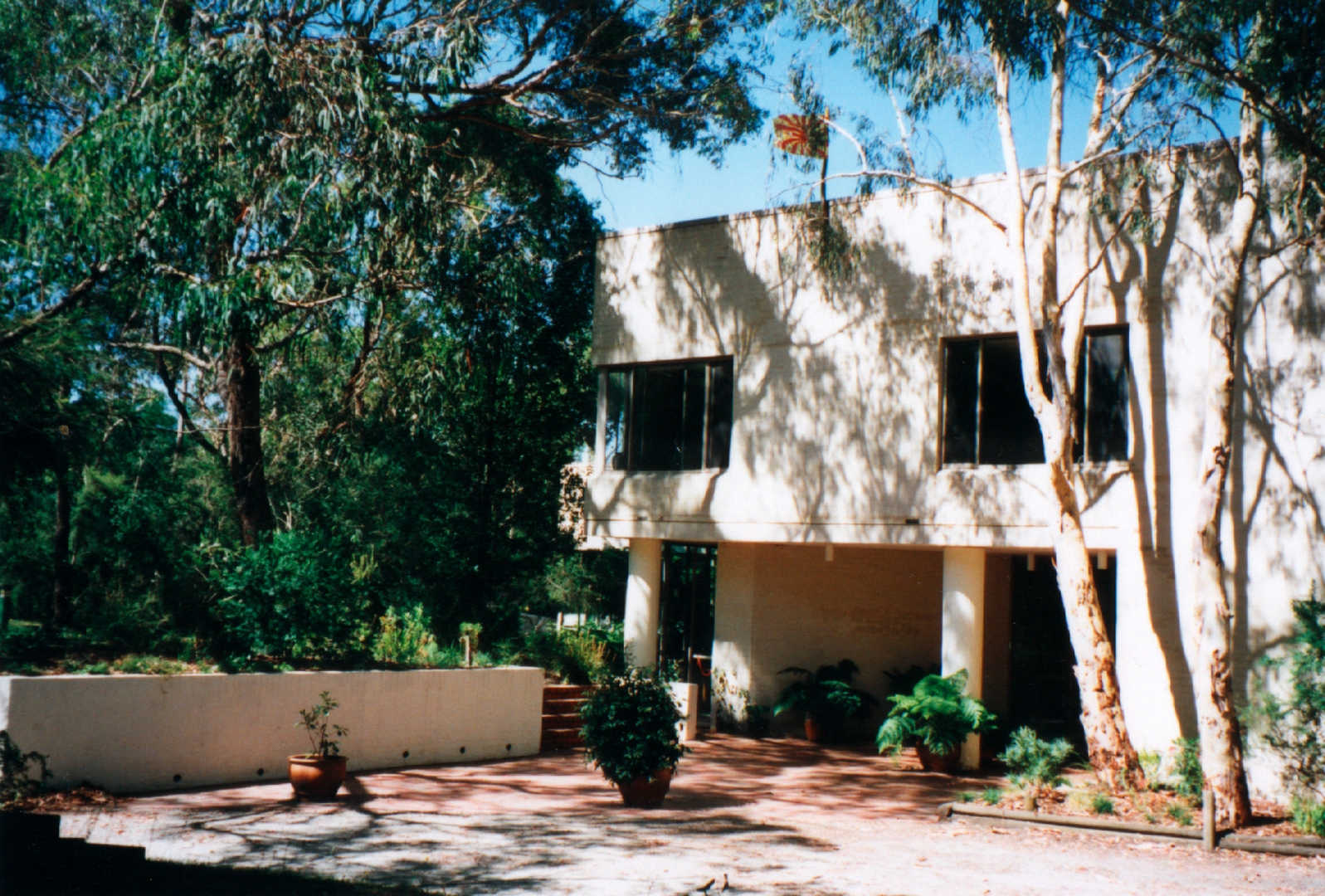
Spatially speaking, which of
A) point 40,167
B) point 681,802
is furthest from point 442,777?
point 40,167

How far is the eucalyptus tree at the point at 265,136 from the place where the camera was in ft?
41.6

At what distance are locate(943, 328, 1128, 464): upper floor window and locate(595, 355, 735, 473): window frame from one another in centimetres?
345

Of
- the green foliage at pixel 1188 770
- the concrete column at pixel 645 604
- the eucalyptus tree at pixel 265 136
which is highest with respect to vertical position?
the eucalyptus tree at pixel 265 136

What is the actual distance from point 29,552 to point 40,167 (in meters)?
7.24

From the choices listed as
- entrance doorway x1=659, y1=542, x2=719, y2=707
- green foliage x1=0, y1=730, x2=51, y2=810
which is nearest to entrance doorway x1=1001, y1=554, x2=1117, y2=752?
entrance doorway x1=659, y1=542, x2=719, y2=707

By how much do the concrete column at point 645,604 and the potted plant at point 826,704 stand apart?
2.14 meters

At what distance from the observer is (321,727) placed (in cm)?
1216

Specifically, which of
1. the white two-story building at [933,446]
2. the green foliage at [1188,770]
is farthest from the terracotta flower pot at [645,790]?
the green foliage at [1188,770]

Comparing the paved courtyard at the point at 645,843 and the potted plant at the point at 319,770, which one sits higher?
the potted plant at the point at 319,770

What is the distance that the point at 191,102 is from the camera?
44.1 ft

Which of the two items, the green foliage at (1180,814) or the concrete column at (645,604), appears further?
the concrete column at (645,604)

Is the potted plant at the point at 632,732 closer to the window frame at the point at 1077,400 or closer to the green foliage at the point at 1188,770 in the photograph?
the green foliage at the point at 1188,770

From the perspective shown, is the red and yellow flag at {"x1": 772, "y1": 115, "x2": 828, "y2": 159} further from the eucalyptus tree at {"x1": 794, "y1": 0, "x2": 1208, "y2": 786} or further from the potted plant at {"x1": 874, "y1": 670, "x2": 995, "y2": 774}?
the potted plant at {"x1": 874, "y1": 670, "x2": 995, "y2": 774}

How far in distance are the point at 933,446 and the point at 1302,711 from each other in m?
5.15
